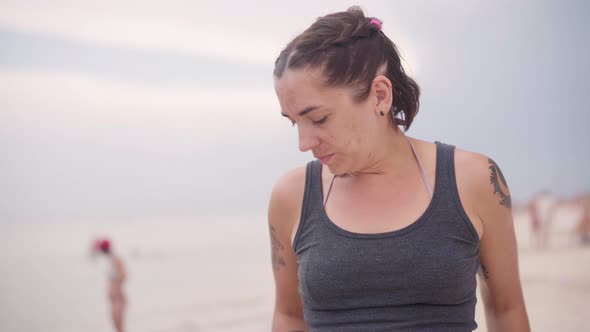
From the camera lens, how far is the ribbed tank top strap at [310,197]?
1160 mm

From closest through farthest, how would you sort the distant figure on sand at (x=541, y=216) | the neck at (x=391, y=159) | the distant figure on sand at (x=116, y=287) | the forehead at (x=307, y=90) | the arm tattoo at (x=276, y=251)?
the forehead at (x=307, y=90) → the neck at (x=391, y=159) → the arm tattoo at (x=276, y=251) → the distant figure on sand at (x=116, y=287) → the distant figure on sand at (x=541, y=216)

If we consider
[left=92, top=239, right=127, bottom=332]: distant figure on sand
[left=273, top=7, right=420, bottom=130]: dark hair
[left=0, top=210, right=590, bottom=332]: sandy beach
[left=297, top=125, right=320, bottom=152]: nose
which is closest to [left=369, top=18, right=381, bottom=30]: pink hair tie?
[left=273, top=7, right=420, bottom=130]: dark hair

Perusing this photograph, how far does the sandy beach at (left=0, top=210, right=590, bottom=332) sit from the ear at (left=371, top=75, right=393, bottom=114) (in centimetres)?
358

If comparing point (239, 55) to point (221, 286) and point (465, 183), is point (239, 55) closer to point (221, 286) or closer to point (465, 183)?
point (221, 286)

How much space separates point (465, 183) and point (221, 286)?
994cm

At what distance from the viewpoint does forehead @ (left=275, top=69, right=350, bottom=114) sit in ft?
3.41

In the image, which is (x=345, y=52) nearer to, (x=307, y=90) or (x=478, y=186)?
(x=307, y=90)

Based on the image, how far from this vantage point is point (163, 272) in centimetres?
1206

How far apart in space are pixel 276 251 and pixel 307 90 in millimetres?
403

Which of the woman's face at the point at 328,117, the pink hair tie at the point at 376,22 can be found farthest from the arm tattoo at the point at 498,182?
the pink hair tie at the point at 376,22

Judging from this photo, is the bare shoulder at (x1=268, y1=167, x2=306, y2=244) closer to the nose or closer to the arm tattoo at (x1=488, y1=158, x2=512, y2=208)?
the nose

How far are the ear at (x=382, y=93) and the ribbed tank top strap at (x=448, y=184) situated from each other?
0.45 ft

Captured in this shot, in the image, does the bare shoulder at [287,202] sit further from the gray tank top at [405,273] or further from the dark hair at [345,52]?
the dark hair at [345,52]

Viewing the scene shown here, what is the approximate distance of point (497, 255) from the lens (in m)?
1.13
